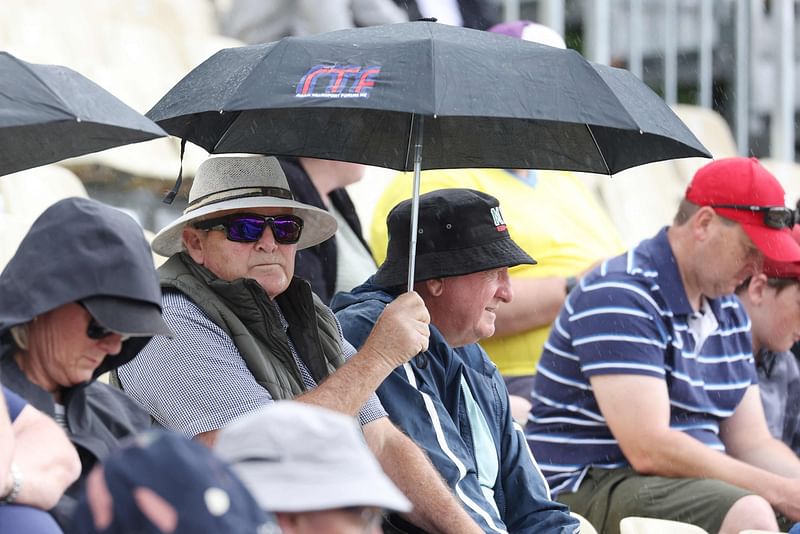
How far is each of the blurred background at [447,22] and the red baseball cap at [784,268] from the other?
2.19 m

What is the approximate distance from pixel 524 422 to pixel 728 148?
5.27m

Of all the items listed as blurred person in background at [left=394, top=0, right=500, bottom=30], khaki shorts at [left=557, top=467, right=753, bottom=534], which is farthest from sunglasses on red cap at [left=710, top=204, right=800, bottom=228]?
blurred person in background at [left=394, top=0, right=500, bottom=30]

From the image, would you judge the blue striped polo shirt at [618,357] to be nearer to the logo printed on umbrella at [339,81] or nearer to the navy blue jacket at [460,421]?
the navy blue jacket at [460,421]

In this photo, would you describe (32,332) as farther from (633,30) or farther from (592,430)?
(633,30)

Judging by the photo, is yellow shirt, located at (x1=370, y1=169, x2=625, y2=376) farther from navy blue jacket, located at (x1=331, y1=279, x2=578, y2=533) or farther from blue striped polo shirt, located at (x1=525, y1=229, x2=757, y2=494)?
navy blue jacket, located at (x1=331, y1=279, x2=578, y2=533)

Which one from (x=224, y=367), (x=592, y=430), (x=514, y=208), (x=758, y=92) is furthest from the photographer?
(x=758, y=92)

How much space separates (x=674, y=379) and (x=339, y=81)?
1791 mm

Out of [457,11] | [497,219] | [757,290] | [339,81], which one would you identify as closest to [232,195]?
[339,81]

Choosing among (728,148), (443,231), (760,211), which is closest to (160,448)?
Result: (443,231)

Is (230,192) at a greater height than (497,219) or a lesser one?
greater

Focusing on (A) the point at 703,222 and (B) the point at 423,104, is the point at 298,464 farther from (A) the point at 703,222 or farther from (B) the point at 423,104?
(A) the point at 703,222

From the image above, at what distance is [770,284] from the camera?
5113 mm

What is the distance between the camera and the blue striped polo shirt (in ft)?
14.3

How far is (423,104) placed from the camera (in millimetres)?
3041
